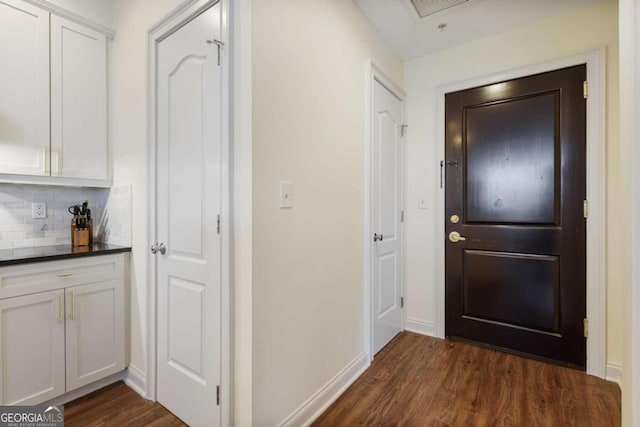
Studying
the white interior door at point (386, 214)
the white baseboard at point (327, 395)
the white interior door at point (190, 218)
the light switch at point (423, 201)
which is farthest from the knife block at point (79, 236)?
the light switch at point (423, 201)

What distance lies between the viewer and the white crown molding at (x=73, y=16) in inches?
69.2

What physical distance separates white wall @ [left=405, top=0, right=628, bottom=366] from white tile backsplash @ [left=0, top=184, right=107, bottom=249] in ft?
8.35

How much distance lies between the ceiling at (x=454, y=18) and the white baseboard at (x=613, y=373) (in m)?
2.41

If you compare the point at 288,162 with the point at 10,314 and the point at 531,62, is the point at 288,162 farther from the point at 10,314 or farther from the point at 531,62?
the point at 531,62

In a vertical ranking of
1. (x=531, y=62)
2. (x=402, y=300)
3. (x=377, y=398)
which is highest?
(x=531, y=62)

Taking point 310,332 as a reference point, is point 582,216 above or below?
above

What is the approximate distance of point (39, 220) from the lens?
2002mm

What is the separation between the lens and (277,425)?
1365mm

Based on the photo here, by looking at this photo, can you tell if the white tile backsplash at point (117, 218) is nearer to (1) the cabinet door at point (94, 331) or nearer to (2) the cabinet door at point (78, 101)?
(2) the cabinet door at point (78, 101)

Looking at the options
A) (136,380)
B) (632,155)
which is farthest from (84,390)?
(632,155)

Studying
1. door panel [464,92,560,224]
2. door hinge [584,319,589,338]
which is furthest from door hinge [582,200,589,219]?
door hinge [584,319,589,338]

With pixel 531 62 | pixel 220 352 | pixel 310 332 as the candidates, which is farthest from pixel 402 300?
pixel 531 62

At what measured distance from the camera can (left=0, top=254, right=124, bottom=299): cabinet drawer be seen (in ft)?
4.86

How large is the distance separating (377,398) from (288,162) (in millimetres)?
1497
